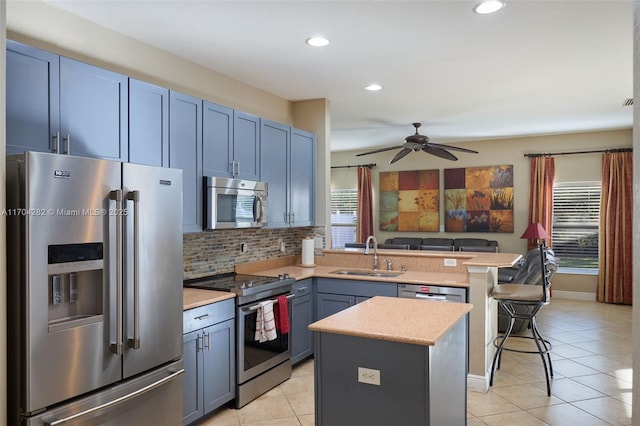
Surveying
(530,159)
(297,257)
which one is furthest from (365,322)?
(530,159)

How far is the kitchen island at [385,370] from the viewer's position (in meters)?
1.99

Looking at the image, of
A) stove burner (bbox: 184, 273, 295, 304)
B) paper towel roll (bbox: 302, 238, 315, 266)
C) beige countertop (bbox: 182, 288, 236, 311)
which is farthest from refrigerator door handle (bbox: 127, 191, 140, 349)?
paper towel roll (bbox: 302, 238, 315, 266)

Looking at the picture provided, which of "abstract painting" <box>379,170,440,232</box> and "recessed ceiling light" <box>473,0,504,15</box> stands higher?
"recessed ceiling light" <box>473,0,504,15</box>

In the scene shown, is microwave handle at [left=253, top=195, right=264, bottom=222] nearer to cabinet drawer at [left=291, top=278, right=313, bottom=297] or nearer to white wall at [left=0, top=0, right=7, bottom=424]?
cabinet drawer at [left=291, top=278, right=313, bottom=297]

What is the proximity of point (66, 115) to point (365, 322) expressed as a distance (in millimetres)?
1970

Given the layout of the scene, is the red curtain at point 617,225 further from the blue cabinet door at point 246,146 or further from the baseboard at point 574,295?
the blue cabinet door at point 246,146

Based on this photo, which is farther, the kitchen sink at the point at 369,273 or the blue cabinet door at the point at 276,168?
the kitchen sink at the point at 369,273

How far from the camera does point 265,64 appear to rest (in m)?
3.95

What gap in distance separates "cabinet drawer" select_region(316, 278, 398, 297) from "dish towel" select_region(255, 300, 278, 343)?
88 cm

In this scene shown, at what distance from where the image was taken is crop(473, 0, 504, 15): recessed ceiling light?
2768 millimetres

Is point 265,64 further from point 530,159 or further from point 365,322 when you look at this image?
point 530,159

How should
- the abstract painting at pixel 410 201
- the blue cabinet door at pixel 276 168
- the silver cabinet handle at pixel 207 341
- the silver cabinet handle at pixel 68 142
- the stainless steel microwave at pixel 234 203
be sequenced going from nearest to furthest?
the silver cabinet handle at pixel 68 142, the silver cabinet handle at pixel 207 341, the stainless steel microwave at pixel 234 203, the blue cabinet door at pixel 276 168, the abstract painting at pixel 410 201

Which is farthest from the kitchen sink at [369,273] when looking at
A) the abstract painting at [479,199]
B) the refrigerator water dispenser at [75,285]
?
the abstract painting at [479,199]

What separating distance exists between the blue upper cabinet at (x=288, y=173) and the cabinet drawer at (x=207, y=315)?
122cm
